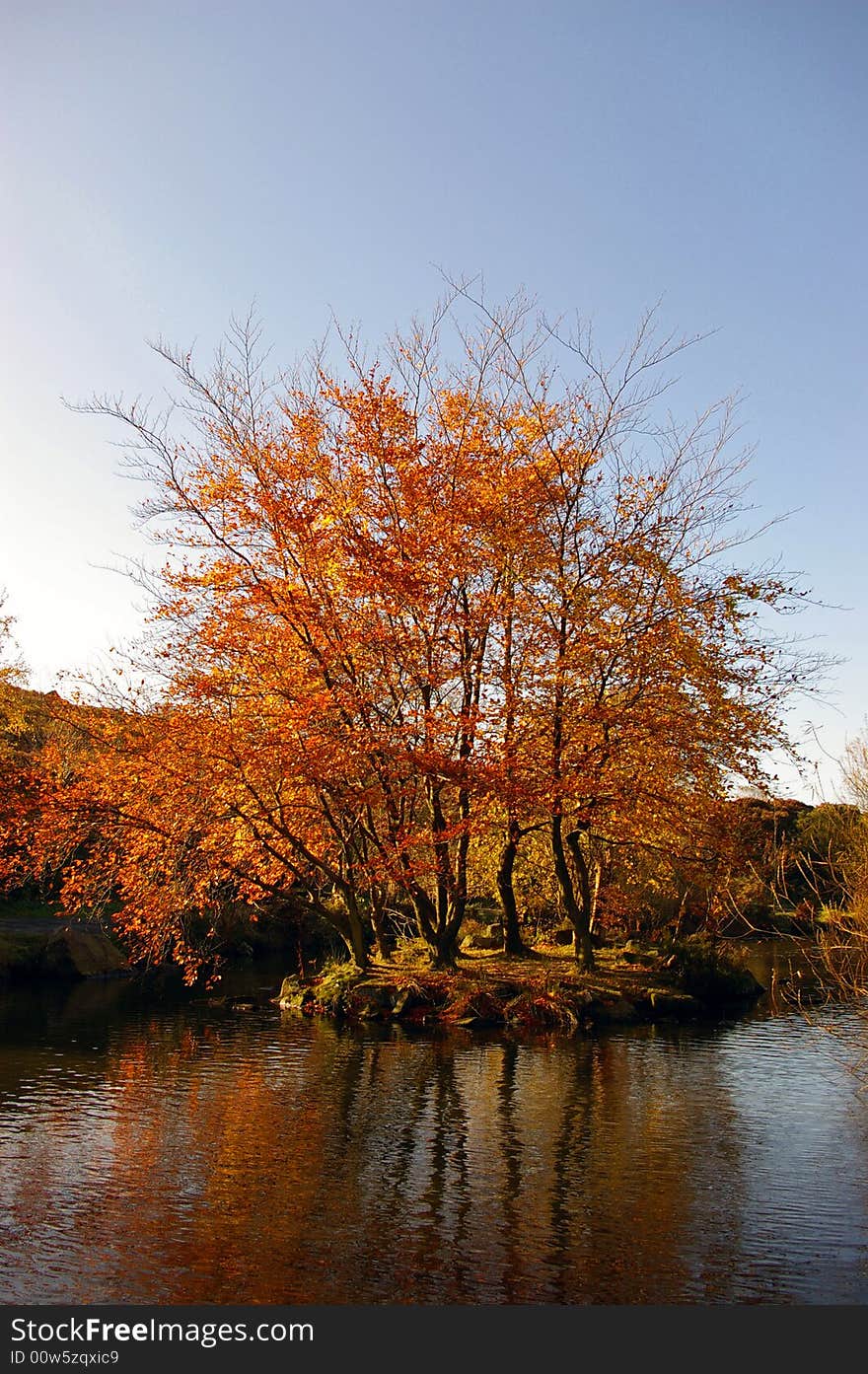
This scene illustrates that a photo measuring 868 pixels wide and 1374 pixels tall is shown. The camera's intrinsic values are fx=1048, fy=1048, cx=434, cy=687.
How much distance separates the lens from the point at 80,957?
122 feet

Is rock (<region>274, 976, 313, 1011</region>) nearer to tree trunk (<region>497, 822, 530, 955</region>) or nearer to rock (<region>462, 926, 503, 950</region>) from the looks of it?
rock (<region>462, 926, 503, 950</region>)

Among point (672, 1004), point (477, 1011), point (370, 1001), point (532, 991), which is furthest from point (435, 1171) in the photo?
point (672, 1004)

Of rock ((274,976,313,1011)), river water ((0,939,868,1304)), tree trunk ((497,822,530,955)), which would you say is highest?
tree trunk ((497,822,530,955))

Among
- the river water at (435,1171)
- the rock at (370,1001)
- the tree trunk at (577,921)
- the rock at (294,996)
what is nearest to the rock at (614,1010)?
the tree trunk at (577,921)

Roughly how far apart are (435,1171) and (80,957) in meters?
26.5

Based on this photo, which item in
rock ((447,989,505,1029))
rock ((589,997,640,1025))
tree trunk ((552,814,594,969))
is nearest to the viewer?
rock ((447,989,505,1029))

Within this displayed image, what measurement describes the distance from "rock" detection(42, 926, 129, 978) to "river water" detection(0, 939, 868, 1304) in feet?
43.5

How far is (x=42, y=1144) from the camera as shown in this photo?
15.0 m

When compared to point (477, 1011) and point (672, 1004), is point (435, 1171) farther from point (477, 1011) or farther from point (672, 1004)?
point (672, 1004)

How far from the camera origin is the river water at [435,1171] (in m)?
10.3

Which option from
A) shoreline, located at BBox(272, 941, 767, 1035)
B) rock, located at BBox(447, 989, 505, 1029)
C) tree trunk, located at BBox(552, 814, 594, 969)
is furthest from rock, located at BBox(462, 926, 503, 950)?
rock, located at BBox(447, 989, 505, 1029)

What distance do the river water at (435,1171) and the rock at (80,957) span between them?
43.5 feet

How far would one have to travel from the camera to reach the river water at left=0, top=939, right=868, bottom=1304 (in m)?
10.3

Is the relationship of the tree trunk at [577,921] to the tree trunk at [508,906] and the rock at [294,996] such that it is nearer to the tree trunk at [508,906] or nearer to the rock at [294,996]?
the tree trunk at [508,906]
